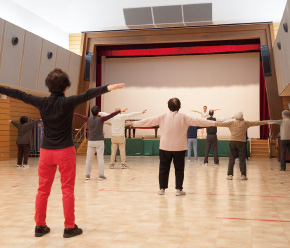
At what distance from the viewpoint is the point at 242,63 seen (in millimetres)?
19438

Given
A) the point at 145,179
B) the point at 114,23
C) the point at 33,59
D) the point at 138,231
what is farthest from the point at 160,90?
the point at 138,231

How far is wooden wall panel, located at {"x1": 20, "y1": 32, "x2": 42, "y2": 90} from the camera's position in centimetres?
1365

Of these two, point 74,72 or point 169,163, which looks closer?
point 169,163

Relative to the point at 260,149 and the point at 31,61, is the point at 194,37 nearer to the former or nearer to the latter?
the point at 260,149

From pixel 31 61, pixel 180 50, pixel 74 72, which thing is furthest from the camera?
pixel 180 50

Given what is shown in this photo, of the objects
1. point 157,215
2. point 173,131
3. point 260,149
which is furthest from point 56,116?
point 260,149

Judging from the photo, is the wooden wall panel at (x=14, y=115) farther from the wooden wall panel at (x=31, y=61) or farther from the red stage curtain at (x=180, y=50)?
the red stage curtain at (x=180, y=50)

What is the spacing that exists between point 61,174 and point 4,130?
1209 cm

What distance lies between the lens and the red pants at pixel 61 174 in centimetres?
360

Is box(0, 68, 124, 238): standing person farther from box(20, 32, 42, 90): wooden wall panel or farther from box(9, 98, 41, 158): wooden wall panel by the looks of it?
box(9, 98, 41, 158): wooden wall panel

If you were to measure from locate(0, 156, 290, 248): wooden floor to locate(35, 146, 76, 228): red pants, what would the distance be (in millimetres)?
250

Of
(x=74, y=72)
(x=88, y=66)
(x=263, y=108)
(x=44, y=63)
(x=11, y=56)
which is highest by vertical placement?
(x=88, y=66)

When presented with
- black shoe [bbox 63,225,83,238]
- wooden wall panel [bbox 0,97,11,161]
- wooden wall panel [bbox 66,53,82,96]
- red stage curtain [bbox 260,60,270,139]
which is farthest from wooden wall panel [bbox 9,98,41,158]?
black shoe [bbox 63,225,83,238]

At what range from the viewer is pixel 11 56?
1284 centimetres
